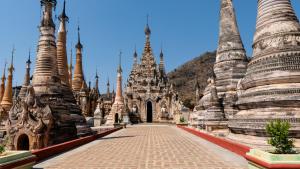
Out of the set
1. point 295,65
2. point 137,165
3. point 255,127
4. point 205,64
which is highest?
point 205,64

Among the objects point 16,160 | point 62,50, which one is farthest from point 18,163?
point 62,50

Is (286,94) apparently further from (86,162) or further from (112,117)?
(112,117)

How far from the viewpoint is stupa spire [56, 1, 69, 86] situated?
19.2m

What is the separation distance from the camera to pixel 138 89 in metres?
53.5

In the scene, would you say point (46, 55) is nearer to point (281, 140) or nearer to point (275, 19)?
point (275, 19)

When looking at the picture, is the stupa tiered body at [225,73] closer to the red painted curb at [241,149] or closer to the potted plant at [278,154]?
the red painted curb at [241,149]

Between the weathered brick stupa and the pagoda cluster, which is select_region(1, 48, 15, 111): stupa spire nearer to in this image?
the weathered brick stupa

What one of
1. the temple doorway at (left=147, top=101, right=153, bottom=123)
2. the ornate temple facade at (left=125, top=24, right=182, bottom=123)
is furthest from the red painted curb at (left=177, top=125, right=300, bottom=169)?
Answer: the temple doorway at (left=147, top=101, right=153, bottom=123)

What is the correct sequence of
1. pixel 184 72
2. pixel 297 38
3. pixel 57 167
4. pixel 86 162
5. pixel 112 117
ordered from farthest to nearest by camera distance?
1. pixel 184 72
2. pixel 112 117
3. pixel 297 38
4. pixel 86 162
5. pixel 57 167

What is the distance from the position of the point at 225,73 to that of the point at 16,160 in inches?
630

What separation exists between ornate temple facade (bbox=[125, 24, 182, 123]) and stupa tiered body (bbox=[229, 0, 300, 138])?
35.7 meters

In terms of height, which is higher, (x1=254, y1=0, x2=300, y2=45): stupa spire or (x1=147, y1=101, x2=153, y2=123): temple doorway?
(x1=254, y1=0, x2=300, y2=45): stupa spire

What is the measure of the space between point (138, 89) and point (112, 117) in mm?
14691

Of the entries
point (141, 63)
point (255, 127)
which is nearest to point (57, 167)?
point (255, 127)
